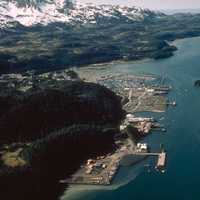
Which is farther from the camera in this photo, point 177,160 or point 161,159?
point 177,160

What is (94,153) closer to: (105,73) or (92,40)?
(105,73)

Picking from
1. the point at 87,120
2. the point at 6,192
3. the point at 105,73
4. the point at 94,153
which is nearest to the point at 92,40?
the point at 105,73

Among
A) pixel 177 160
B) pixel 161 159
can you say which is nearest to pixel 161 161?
pixel 161 159

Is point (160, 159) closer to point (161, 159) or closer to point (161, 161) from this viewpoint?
point (161, 159)

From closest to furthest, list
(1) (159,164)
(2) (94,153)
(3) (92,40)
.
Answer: (1) (159,164), (2) (94,153), (3) (92,40)

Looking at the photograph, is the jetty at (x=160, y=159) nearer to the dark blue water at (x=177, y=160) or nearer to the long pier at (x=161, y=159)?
the long pier at (x=161, y=159)

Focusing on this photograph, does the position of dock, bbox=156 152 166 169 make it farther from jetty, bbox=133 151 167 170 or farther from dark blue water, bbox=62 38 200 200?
dark blue water, bbox=62 38 200 200

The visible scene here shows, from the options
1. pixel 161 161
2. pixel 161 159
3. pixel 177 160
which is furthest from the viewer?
pixel 177 160

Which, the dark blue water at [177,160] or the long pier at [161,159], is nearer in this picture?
the dark blue water at [177,160]

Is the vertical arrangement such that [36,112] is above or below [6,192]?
above

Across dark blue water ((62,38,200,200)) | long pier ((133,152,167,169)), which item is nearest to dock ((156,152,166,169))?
long pier ((133,152,167,169))

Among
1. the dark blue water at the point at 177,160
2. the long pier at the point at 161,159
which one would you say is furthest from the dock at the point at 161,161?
the dark blue water at the point at 177,160
